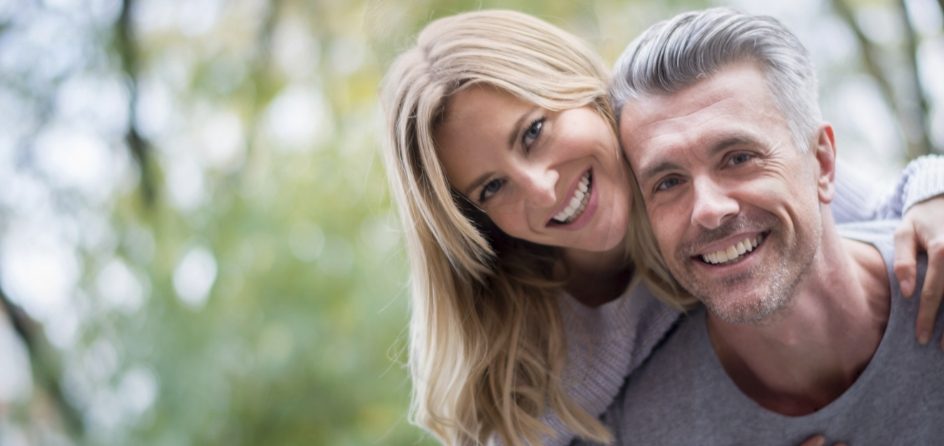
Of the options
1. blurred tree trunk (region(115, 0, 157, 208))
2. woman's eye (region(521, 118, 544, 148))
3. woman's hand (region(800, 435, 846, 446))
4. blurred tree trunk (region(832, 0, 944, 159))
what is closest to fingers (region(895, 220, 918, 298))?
woman's hand (region(800, 435, 846, 446))

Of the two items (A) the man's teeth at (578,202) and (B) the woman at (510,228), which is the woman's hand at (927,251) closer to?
(B) the woman at (510,228)

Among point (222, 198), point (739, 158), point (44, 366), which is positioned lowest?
point (44, 366)

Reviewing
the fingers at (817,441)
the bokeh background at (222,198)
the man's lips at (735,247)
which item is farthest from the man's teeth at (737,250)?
the bokeh background at (222,198)

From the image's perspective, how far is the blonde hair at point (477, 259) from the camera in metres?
1.82

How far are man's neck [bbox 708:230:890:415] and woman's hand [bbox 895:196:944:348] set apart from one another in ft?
0.20

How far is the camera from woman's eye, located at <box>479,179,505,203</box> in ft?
6.03

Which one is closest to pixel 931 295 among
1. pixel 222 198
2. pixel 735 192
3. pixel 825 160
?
pixel 825 160

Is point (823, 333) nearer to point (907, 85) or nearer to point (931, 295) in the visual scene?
point (931, 295)

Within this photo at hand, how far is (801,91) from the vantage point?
167cm

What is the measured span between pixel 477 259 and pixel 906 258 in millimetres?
745

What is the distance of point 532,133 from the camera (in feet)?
5.91

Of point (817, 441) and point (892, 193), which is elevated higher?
point (892, 193)

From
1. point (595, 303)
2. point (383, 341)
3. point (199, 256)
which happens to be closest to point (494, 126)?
point (595, 303)

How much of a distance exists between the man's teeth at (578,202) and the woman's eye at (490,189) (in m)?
0.11
